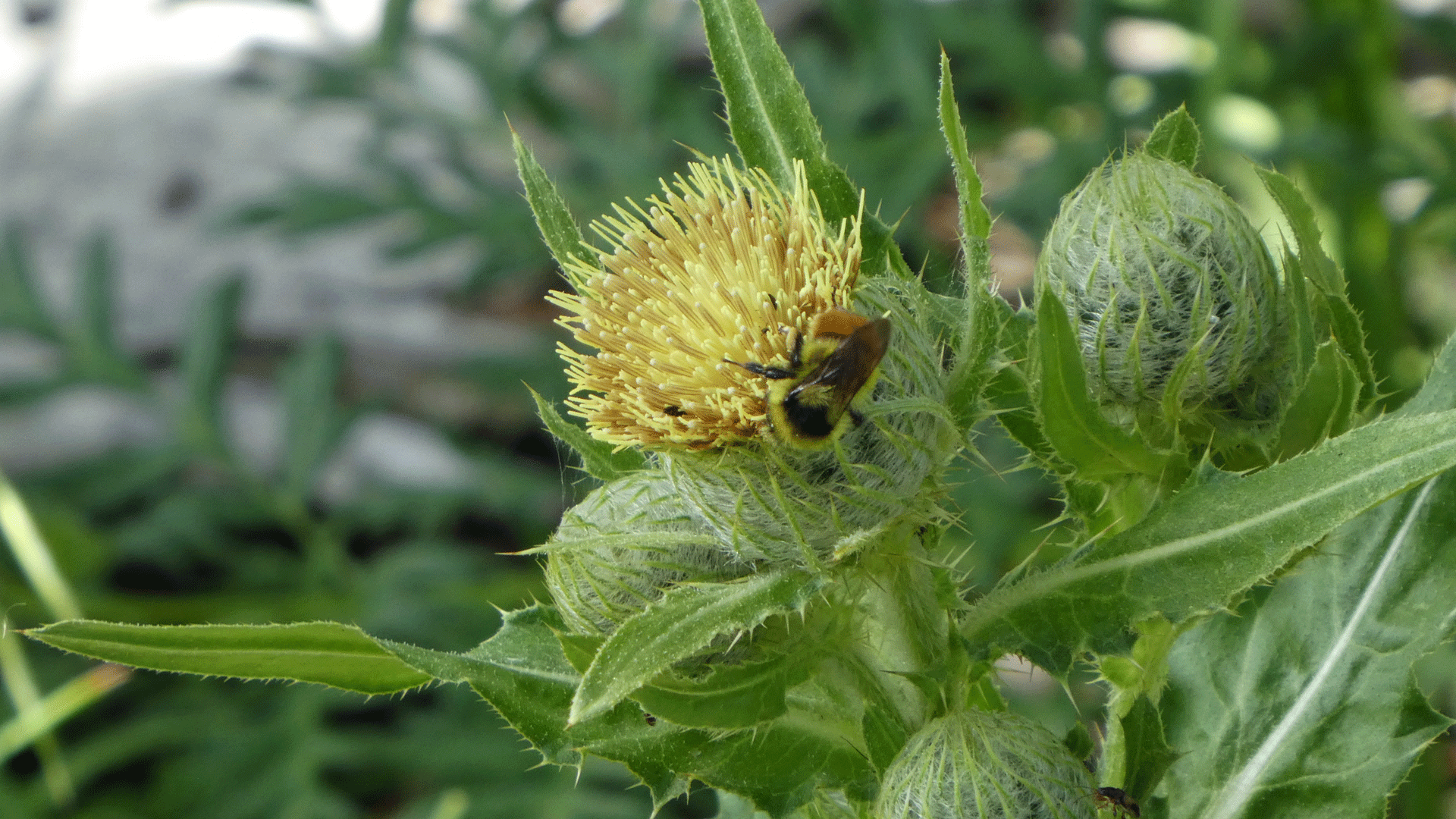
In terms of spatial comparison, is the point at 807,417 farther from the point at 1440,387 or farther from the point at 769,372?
the point at 1440,387

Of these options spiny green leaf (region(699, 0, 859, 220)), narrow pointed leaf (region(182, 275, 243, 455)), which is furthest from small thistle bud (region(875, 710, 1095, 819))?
narrow pointed leaf (region(182, 275, 243, 455))

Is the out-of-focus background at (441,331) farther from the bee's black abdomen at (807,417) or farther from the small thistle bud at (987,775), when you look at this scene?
the bee's black abdomen at (807,417)

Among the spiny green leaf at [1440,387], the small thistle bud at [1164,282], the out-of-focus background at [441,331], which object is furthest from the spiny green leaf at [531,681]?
the out-of-focus background at [441,331]

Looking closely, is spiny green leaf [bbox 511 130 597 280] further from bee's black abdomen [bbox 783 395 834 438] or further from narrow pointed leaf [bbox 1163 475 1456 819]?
narrow pointed leaf [bbox 1163 475 1456 819]

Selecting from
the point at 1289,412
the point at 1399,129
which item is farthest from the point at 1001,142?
the point at 1289,412

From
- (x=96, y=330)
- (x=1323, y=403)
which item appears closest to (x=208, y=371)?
(x=96, y=330)

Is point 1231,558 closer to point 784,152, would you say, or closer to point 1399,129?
point 784,152
